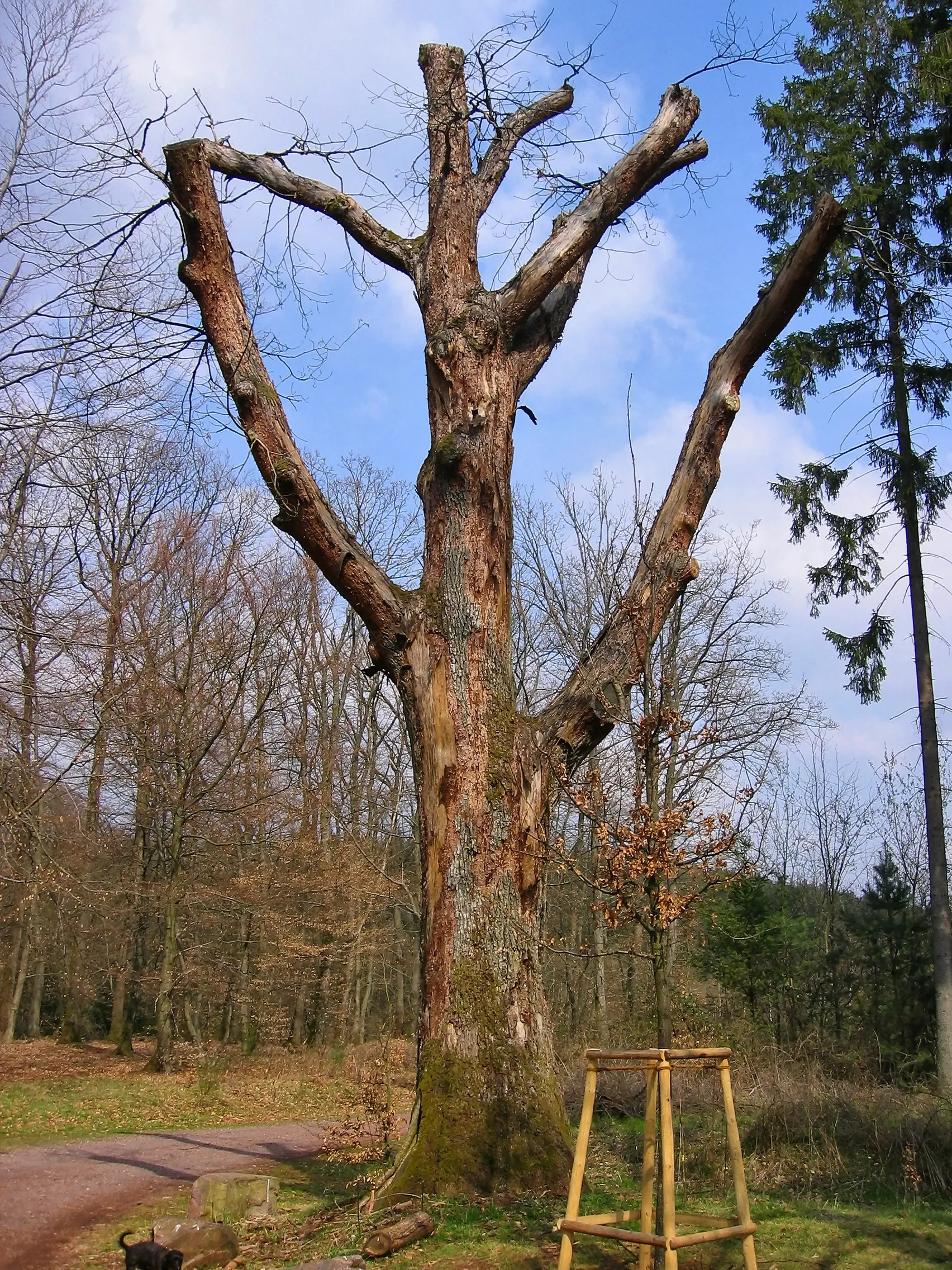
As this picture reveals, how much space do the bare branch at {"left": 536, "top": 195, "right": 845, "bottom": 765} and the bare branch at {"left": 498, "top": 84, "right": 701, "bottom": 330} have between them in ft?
4.62

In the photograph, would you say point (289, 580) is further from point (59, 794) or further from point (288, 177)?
point (288, 177)

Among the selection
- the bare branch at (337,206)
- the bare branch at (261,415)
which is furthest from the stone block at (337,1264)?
the bare branch at (337,206)

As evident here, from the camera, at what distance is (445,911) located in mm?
6293

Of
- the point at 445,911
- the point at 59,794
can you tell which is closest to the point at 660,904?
the point at 445,911

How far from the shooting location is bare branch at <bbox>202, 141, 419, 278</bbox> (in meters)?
7.73

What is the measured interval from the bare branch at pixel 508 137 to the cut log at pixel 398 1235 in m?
7.04

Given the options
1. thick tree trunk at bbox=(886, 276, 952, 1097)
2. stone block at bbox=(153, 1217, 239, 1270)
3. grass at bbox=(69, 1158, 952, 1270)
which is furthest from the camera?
thick tree trunk at bbox=(886, 276, 952, 1097)

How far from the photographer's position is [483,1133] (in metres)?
5.83

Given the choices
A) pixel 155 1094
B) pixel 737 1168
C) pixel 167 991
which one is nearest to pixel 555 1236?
pixel 737 1168

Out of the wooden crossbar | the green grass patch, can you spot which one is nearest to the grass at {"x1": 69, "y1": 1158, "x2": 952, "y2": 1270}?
the wooden crossbar

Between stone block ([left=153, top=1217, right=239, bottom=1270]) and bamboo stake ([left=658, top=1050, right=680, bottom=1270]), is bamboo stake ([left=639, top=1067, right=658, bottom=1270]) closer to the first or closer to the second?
bamboo stake ([left=658, top=1050, right=680, bottom=1270])

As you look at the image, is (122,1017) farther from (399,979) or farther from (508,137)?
(508,137)

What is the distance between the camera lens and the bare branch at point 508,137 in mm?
8188

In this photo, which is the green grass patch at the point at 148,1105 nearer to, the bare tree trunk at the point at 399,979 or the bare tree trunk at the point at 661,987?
the bare tree trunk at the point at 399,979
